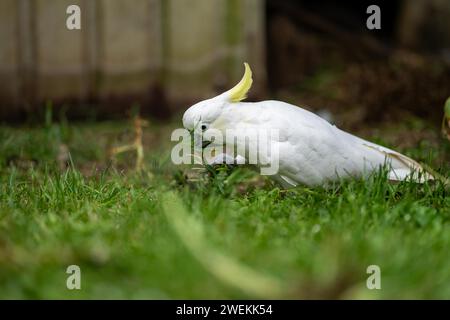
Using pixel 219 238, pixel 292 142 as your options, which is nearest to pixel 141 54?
pixel 292 142

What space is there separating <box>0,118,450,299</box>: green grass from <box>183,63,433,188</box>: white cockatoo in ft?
0.21

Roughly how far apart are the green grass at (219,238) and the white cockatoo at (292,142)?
63 millimetres

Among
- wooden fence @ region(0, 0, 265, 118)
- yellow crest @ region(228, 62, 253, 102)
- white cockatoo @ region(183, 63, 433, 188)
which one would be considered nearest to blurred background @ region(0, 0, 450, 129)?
wooden fence @ region(0, 0, 265, 118)

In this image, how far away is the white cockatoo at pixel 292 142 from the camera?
268cm

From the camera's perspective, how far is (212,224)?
2195mm

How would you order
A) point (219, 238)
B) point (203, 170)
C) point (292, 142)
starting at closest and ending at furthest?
point (219, 238) < point (292, 142) < point (203, 170)

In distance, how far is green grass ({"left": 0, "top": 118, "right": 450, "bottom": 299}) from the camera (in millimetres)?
1829

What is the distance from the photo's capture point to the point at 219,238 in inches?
80.0

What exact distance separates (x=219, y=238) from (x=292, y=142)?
2.47 ft

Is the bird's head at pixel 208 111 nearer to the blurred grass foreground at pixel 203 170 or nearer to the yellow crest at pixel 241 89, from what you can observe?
the yellow crest at pixel 241 89

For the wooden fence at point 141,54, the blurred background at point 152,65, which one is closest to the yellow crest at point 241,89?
the blurred background at point 152,65

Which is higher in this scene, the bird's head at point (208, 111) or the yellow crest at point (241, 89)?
the yellow crest at point (241, 89)

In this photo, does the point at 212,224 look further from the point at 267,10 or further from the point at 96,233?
the point at 267,10

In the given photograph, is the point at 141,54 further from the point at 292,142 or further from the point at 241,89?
the point at 292,142
